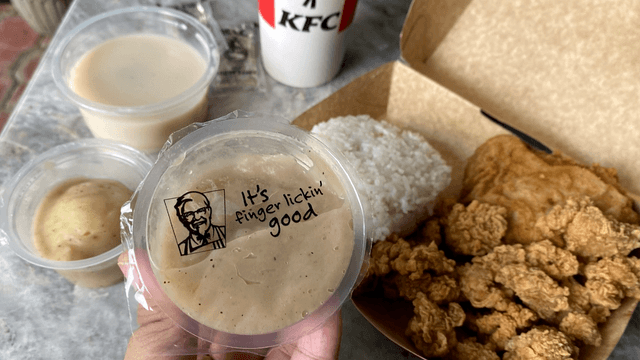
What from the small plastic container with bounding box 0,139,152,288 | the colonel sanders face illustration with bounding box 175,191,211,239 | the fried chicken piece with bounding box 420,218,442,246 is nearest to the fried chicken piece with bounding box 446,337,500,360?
the fried chicken piece with bounding box 420,218,442,246

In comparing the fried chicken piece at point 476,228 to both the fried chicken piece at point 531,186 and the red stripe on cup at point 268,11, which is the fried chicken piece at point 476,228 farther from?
the red stripe on cup at point 268,11

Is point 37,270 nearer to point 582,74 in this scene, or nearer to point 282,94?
point 282,94

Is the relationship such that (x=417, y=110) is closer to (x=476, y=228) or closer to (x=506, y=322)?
(x=476, y=228)

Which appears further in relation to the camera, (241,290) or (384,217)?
(384,217)

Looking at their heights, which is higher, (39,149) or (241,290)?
(241,290)

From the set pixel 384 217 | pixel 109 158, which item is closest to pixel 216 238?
pixel 384 217

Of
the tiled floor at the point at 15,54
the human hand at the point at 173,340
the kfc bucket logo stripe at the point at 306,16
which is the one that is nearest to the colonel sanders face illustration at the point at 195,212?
the human hand at the point at 173,340

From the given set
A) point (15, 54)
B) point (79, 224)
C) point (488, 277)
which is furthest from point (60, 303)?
point (15, 54)
